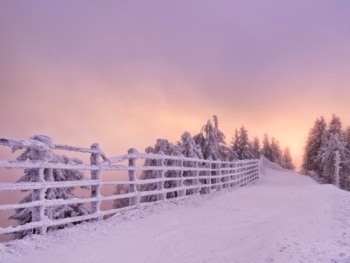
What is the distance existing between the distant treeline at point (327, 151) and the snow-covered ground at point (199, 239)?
36.4 metres

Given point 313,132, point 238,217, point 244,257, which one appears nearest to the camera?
point 244,257

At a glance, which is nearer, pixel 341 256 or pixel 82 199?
pixel 341 256

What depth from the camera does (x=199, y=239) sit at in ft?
25.0

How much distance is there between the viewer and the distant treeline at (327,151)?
Result: 170ft

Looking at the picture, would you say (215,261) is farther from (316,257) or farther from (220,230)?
(220,230)

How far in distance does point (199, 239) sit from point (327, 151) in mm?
49988

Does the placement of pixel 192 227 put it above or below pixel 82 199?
below

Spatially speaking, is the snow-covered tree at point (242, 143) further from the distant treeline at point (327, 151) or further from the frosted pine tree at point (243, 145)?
the distant treeline at point (327, 151)

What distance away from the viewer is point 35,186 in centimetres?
727

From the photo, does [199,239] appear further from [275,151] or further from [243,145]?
[275,151]

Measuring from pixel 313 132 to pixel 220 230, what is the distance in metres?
66.3

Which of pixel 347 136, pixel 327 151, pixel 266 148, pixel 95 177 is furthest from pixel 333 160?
pixel 95 177

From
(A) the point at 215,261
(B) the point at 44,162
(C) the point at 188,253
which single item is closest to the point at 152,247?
(C) the point at 188,253

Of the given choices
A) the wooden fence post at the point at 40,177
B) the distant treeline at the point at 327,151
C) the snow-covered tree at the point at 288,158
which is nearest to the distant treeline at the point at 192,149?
the wooden fence post at the point at 40,177
